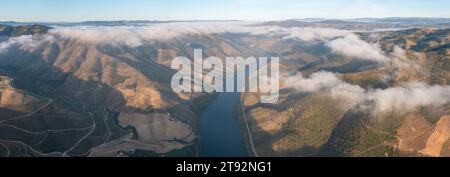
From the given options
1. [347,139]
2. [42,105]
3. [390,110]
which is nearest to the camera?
[347,139]

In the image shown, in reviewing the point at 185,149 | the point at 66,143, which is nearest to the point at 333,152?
the point at 185,149

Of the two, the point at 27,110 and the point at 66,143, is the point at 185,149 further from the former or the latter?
the point at 27,110

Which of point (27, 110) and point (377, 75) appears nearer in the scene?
point (27, 110)

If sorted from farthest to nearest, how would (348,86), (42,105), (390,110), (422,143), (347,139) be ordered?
(348,86)
(42,105)
(390,110)
(347,139)
(422,143)

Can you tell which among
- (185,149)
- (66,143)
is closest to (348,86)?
(185,149)

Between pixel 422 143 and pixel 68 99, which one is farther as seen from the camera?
pixel 68 99
